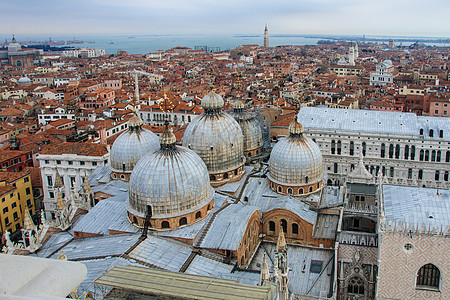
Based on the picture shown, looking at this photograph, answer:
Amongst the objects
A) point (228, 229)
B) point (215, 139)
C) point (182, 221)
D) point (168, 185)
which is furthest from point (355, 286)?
point (215, 139)

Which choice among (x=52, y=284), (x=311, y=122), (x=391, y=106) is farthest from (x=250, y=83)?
(x=52, y=284)

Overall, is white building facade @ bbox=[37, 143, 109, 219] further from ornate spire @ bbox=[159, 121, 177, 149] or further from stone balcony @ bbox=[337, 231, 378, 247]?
stone balcony @ bbox=[337, 231, 378, 247]

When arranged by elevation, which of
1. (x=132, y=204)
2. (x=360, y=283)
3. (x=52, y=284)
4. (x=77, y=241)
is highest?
(x=52, y=284)

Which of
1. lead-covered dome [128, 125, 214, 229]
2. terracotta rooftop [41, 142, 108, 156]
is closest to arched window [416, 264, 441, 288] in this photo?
lead-covered dome [128, 125, 214, 229]

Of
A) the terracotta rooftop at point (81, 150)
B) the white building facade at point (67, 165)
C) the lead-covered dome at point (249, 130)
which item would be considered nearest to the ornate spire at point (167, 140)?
the lead-covered dome at point (249, 130)

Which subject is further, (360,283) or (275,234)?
(275,234)

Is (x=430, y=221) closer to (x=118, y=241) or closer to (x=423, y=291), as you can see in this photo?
(x=423, y=291)
